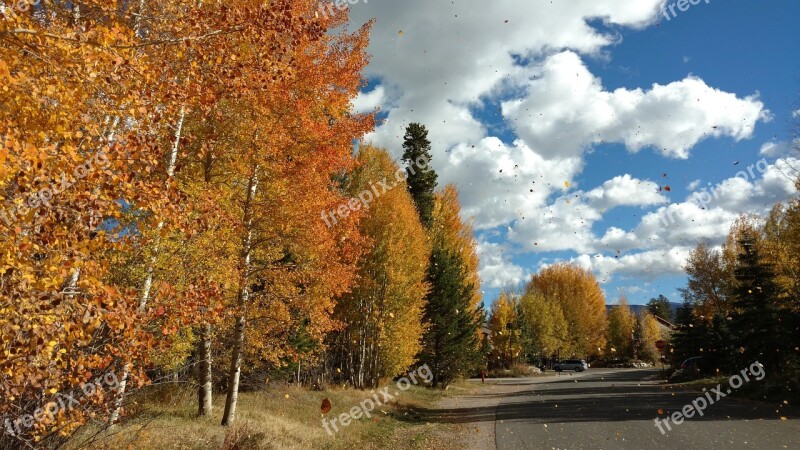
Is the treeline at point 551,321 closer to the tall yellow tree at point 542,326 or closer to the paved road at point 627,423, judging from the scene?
the tall yellow tree at point 542,326

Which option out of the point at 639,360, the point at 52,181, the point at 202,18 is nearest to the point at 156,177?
the point at 52,181

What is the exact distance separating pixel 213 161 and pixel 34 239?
288 inches

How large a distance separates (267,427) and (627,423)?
10456 millimetres

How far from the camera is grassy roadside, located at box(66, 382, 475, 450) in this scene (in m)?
8.06

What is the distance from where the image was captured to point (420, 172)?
36656mm

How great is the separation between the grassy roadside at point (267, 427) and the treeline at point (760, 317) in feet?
51.1

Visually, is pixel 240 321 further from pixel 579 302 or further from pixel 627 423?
pixel 579 302

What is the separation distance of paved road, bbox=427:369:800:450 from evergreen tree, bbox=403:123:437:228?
17.3 meters

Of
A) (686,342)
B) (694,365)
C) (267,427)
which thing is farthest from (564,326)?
(267,427)

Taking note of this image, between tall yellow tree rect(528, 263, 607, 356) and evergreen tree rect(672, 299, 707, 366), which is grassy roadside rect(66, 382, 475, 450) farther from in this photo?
tall yellow tree rect(528, 263, 607, 356)

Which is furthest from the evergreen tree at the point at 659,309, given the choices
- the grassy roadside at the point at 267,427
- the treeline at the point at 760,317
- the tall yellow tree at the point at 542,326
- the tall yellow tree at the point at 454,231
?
the grassy roadside at the point at 267,427

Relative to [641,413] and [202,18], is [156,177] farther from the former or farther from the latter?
[641,413]

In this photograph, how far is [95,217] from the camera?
3918 millimetres

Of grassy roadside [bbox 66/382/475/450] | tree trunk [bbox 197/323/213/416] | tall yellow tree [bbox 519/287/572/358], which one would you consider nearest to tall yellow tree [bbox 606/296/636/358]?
tall yellow tree [bbox 519/287/572/358]
